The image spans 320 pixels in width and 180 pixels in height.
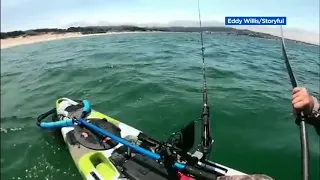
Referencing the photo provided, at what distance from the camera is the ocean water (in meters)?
3.13

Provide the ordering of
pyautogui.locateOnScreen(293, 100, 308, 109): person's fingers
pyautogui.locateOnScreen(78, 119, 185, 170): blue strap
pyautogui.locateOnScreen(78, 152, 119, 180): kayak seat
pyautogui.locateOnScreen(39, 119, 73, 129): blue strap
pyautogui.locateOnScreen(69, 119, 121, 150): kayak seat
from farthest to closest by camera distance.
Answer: pyautogui.locateOnScreen(39, 119, 73, 129): blue strap < pyautogui.locateOnScreen(69, 119, 121, 150): kayak seat < pyautogui.locateOnScreen(78, 152, 119, 180): kayak seat < pyautogui.locateOnScreen(78, 119, 185, 170): blue strap < pyautogui.locateOnScreen(293, 100, 308, 109): person's fingers

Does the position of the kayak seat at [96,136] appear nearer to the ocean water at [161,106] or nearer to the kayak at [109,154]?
the kayak at [109,154]

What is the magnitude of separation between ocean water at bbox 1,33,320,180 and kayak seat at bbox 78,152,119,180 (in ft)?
2.24

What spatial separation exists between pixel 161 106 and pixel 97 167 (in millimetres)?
5222

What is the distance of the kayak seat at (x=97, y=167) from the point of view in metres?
6.25

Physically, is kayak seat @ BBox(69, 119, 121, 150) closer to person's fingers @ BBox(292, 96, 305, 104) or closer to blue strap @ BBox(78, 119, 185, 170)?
blue strap @ BBox(78, 119, 185, 170)

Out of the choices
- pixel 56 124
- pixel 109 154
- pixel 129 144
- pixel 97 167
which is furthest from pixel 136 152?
pixel 56 124

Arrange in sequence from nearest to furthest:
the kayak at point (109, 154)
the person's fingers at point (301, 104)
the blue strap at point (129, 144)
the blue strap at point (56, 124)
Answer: the person's fingers at point (301, 104), the blue strap at point (129, 144), the kayak at point (109, 154), the blue strap at point (56, 124)

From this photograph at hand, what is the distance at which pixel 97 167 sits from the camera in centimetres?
673

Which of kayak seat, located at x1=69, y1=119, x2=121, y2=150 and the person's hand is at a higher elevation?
the person's hand

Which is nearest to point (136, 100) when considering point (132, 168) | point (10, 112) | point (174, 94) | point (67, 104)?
point (174, 94)

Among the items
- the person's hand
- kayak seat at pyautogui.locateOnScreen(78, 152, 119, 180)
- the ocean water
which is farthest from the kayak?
the person's hand

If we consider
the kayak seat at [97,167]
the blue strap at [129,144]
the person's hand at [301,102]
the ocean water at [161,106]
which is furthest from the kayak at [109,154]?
the person's hand at [301,102]

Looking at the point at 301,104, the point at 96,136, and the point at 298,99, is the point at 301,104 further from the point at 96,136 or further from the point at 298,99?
the point at 96,136
